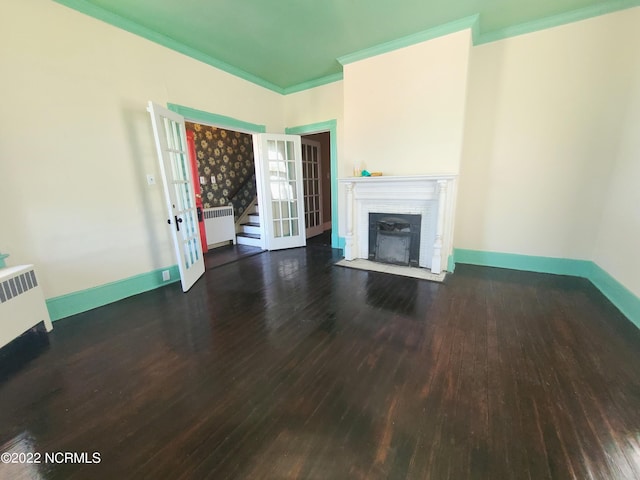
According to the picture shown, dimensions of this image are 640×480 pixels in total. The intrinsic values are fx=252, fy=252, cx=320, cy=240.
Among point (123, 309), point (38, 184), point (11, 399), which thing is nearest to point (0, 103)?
Answer: point (38, 184)

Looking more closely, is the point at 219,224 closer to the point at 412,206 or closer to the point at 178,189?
the point at 178,189

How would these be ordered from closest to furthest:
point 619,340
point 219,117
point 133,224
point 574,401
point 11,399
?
1. point 574,401
2. point 11,399
3. point 619,340
4. point 133,224
5. point 219,117

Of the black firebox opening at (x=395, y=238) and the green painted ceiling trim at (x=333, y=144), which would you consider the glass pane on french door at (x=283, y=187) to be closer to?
the green painted ceiling trim at (x=333, y=144)

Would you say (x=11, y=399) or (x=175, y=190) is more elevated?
(x=175, y=190)

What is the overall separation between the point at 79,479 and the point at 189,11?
3.66 meters

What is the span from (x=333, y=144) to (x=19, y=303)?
162 inches

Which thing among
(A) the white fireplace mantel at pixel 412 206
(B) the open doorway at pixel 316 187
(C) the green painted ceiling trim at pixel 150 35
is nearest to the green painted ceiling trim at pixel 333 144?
(B) the open doorway at pixel 316 187

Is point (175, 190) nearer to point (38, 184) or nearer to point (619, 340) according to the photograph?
point (38, 184)

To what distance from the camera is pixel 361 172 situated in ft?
12.1

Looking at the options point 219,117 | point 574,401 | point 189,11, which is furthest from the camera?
point 219,117

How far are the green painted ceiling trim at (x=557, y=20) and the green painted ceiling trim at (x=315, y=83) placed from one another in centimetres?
192

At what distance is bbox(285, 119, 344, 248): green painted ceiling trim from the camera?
432cm

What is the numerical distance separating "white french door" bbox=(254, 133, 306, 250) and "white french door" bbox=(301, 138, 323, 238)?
665 millimetres

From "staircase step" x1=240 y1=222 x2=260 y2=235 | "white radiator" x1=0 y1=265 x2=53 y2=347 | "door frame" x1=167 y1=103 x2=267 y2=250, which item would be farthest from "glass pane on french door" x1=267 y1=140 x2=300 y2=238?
"white radiator" x1=0 y1=265 x2=53 y2=347
